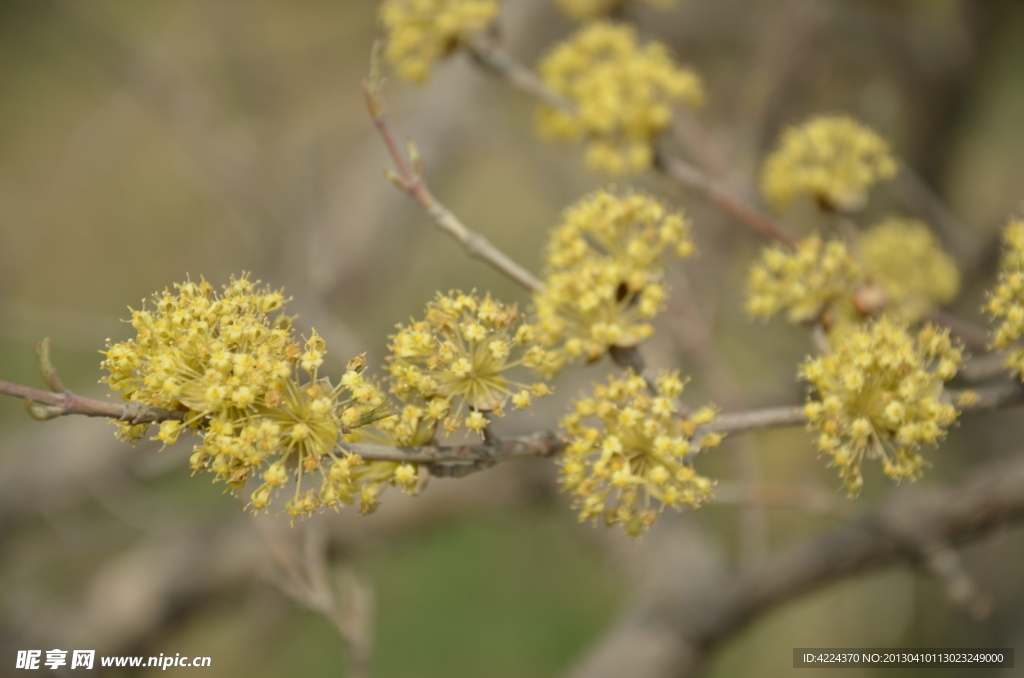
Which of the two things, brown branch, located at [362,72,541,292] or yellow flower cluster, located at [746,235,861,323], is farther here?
yellow flower cluster, located at [746,235,861,323]

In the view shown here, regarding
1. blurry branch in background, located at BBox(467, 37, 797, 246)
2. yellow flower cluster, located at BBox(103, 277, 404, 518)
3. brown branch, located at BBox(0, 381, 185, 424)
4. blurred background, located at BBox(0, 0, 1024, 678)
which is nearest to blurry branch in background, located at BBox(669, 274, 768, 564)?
blurred background, located at BBox(0, 0, 1024, 678)

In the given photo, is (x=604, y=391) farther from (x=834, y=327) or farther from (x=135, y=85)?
(x=135, y=85)

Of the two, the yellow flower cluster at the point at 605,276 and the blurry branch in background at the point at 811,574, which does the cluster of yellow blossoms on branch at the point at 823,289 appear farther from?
the blurry branch in background at the point at 811,574

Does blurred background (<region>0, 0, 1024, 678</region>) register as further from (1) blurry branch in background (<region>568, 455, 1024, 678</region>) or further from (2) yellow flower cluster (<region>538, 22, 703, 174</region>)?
(2) yellow flower cluster (<region>538, 22, 703, 174</region>)

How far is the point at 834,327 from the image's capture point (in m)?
1.26

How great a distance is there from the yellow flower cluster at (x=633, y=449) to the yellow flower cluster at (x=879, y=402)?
5.9 inches

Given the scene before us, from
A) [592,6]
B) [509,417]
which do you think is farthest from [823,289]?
[509,417]

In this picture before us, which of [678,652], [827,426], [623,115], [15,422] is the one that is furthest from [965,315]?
[15,422]

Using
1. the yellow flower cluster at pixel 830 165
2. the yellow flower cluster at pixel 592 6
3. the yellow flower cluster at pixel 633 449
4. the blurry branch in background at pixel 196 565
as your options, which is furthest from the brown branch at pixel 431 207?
the blurry branch in background at pixel 196 565

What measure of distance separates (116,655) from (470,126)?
2.64 m

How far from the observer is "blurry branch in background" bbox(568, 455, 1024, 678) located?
1452 millimetres

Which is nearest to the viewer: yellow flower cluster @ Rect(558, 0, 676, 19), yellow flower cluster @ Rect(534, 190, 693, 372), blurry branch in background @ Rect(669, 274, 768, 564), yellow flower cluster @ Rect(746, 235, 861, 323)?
yellow flower cluster @ Rect(534, 190, 693, 372)

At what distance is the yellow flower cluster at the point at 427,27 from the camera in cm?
147

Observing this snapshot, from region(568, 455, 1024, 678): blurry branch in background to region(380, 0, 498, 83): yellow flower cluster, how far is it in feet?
4.54
